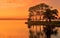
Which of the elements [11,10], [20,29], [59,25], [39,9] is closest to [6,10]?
[11,10]

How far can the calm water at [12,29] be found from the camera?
1.56 metres

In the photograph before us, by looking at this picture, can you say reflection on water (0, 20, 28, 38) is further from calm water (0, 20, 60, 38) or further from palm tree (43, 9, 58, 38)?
palm tree (43, 9, 58, 38)

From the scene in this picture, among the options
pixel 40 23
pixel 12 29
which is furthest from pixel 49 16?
pixel 12 29

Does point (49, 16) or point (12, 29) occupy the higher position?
point (49, 16)

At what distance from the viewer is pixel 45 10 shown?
1.37 metres

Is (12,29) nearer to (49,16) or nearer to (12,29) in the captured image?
(12,29)

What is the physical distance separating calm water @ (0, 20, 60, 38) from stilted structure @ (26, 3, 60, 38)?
5.2 inches

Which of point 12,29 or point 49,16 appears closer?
point 49,16

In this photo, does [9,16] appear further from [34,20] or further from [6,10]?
[34,20]

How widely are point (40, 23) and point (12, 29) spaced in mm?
318

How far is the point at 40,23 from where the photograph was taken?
4.45ft

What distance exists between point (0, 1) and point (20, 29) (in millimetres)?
307

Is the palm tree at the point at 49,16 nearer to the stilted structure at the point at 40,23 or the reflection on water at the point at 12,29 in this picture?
the stilted structure at the point at 40,23


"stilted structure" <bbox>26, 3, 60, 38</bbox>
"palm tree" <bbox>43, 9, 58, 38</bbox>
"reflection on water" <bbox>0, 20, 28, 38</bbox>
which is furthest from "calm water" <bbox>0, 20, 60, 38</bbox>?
"palm tree" <bbox>43, 9, 58, 38</bbox>
